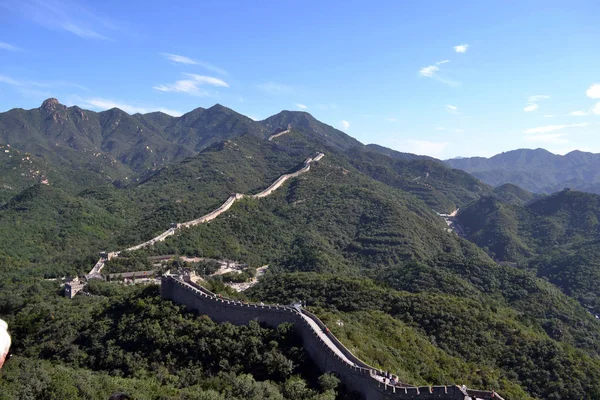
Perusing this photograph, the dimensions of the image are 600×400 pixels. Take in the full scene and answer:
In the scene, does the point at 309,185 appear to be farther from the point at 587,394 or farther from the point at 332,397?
the point at 332,397

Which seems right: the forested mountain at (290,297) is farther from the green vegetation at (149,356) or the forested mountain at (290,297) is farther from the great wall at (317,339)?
the great wall at (317,339)

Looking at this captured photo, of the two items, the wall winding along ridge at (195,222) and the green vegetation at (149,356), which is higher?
the wall winding along ridge at (195,222)

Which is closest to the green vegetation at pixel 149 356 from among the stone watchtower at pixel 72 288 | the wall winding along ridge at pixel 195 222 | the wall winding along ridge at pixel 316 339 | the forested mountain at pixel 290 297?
the forested mountain at pixel 290 297

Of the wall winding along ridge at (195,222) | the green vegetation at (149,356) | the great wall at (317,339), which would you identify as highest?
the wall winding along ridge at (195,222)

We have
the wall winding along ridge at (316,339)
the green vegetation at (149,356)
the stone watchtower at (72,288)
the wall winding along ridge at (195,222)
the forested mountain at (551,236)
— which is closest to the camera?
the wall winding along ridge at (316,339)

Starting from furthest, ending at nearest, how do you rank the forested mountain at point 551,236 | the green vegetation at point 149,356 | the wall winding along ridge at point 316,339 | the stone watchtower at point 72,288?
the forested mountain at point 551,236 → the stone watchtower at point 72,288 → the green vegetation at point 149,356 → the wall winding along ridge at point 316,339

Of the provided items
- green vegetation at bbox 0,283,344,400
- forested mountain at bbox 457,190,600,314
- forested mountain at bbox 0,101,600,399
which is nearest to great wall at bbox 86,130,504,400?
green vegetation at bbox 0,283,344,400

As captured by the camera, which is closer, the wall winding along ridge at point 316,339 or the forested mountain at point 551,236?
the wall winding along ridge at point 316,339
